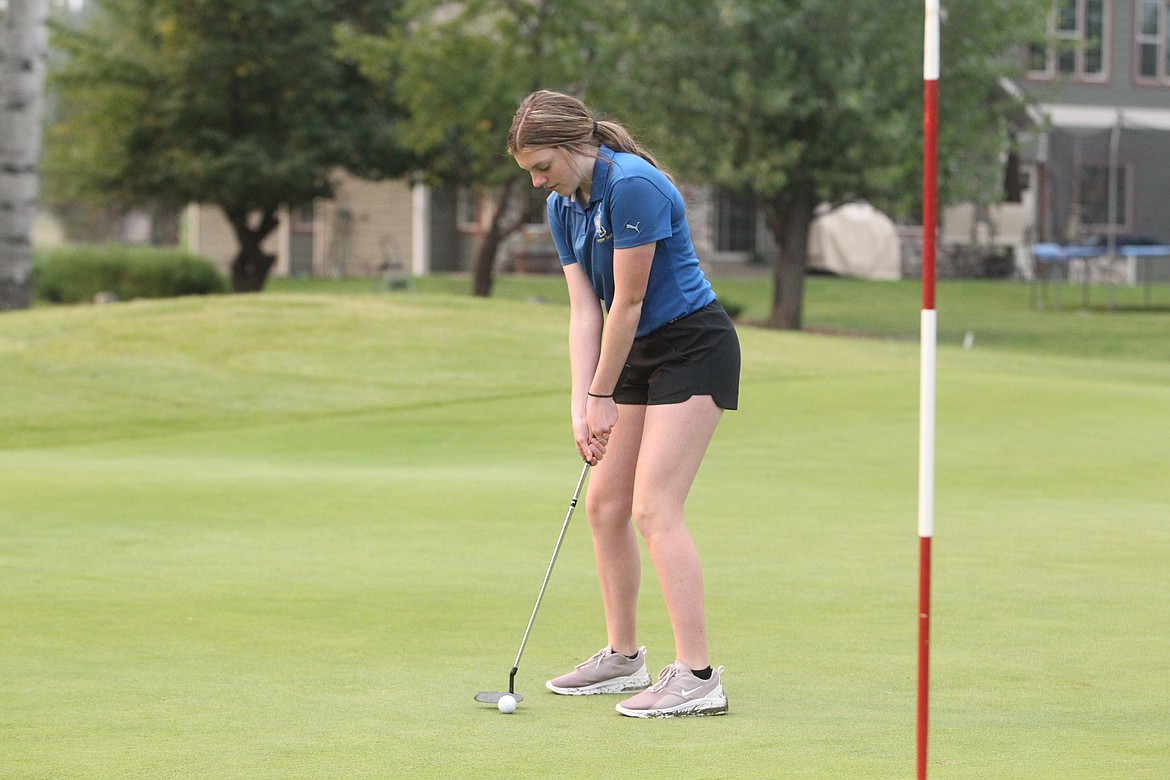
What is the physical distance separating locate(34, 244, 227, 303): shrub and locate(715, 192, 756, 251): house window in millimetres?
13081

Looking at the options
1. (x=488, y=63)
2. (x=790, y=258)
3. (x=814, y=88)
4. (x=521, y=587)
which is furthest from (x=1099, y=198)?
(x=521, y=587)

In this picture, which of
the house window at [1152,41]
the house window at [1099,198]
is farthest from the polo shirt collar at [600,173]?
the house window at [1152,41]

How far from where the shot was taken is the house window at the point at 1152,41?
1759 inches

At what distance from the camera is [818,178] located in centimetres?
2773

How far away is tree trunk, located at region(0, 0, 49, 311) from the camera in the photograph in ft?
77.3

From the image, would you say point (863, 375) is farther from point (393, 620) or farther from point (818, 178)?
point (393, 620)

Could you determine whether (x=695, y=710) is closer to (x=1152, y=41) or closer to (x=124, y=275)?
(x=124, y=275)

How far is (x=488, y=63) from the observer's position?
32.4 m

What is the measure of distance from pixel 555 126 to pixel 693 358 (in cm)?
81

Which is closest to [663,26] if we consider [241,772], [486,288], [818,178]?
[818,178]

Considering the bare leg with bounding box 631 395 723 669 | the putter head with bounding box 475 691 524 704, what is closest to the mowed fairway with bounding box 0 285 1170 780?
the putter head with bounding box 475 691 524 704

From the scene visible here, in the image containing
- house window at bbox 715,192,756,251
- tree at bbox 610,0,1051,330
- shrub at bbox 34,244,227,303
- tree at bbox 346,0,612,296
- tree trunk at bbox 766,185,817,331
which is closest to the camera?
tree at bbox 610,0,1051,330

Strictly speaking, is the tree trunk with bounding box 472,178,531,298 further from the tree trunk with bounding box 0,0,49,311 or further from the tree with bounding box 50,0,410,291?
the tree trunk with bounding box 0,0,49,311

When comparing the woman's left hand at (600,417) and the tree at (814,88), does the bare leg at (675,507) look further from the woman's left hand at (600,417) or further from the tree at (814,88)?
the tree at (814,88)
